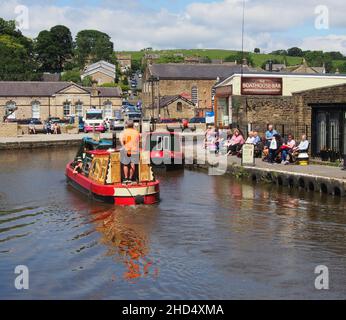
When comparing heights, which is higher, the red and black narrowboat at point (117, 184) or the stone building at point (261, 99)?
the stone building at point (261, 99)

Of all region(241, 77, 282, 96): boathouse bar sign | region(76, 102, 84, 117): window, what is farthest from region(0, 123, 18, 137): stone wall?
region(76, 102, 84, 117): window

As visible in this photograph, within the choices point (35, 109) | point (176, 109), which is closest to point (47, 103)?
point (35, 109)

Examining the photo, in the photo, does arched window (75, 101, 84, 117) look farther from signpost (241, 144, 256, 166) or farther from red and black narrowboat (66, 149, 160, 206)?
red and black narrowboat (66, 149, 160, 206)

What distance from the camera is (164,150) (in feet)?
107

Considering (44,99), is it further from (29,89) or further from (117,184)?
(117,184)

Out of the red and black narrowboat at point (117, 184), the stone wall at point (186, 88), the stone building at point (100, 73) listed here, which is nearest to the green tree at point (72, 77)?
the stone building at point (100, 73)

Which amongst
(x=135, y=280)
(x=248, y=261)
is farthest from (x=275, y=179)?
(x=135, y=280)

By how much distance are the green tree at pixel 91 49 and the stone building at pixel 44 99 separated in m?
61.2

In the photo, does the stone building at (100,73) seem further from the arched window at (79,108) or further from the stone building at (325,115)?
the stone building at (325,115)

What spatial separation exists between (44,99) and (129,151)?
6517 cm

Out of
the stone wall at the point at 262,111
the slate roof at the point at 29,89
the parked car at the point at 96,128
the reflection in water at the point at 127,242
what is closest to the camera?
the reflection in water at the point at 127,242

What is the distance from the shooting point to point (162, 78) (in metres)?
96.2

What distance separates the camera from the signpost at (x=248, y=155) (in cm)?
2845

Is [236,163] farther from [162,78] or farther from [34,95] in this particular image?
[162,78]
